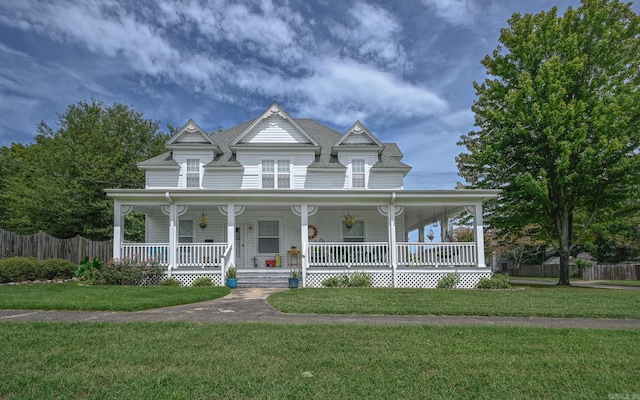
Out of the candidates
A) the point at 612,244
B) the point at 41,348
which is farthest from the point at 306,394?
the point at 612,244

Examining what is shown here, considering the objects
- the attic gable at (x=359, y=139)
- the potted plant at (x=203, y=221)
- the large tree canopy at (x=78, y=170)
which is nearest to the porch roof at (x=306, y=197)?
the potted plant at (x=203, y=221)

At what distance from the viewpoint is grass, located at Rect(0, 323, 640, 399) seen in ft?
11.2

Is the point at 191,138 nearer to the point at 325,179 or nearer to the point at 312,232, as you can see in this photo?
the point at 325,179

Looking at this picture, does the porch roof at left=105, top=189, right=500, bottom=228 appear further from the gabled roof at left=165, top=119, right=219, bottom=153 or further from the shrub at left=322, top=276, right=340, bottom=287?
the gabled roof at left=165, top=119, right=219, bottom=153

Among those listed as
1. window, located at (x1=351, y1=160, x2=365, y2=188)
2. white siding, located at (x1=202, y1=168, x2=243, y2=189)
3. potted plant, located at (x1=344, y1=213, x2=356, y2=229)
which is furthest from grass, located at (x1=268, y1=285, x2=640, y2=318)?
white siding, located at (x1=202, y1=168, x2=243, y2=189)

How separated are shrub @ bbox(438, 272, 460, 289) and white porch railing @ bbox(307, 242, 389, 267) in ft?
6.75

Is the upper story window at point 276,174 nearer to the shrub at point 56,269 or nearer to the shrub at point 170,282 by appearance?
the shrub at point 170,282

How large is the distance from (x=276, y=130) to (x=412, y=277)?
9.01m

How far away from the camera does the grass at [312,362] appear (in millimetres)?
3404

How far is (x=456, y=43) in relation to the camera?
1531 centimetres

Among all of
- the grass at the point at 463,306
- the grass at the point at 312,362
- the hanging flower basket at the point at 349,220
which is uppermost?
the hanging flower basket at the point at 349,220

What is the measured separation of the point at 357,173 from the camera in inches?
717

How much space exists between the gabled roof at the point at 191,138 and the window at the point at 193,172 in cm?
78

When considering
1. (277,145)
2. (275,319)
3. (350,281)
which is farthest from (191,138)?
(275,319)
